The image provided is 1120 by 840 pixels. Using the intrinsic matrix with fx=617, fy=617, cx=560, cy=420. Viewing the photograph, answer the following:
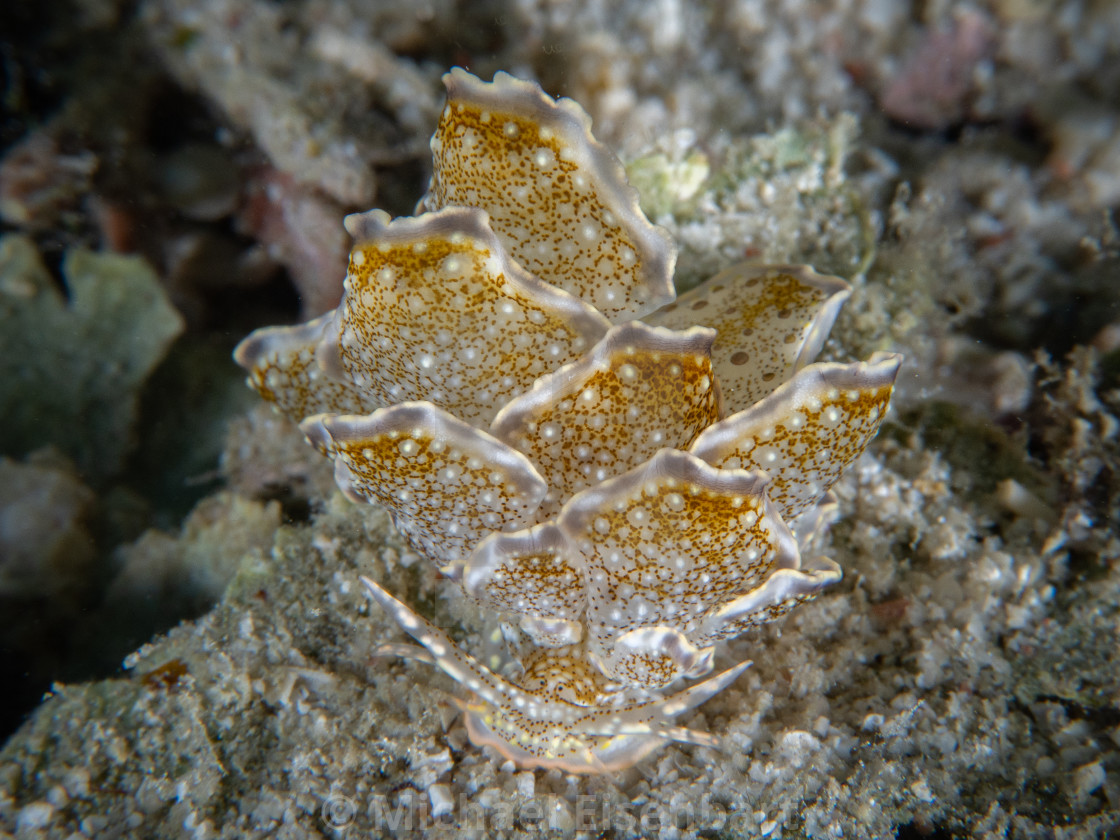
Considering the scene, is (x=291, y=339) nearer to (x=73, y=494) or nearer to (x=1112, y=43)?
(x=73, y=494)

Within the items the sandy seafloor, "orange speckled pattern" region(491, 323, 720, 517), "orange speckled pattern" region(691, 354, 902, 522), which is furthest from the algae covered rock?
"orange speckled pattern" region(691, 354, 902, 522)

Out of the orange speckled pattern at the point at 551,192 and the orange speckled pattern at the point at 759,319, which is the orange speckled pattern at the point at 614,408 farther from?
the orange speckled pattern at the point at 551,192

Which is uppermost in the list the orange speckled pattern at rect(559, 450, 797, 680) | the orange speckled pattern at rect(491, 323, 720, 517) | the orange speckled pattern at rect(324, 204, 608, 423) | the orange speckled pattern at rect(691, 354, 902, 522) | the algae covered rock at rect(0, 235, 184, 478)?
the algae covered rock at rect(0, 235, 184, 478)

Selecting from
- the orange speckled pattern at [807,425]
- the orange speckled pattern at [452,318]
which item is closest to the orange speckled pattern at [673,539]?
the orange speckled pattern at [807,425]

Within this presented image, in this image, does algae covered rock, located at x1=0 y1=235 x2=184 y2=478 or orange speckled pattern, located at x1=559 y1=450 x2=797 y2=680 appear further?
algae covered rock, located at x1=0 y1=235 x2=184 y2=478

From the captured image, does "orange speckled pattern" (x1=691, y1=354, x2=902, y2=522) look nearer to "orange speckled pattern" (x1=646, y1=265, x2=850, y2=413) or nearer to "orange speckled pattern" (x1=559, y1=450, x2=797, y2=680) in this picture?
"orange speckled pattern" (x1=559, y1=450, x2=797, y2=680)

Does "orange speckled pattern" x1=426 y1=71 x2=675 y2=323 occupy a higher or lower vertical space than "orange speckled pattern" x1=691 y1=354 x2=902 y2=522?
higher

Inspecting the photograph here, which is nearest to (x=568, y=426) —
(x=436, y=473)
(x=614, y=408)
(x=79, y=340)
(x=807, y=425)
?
(x=614, y=408)

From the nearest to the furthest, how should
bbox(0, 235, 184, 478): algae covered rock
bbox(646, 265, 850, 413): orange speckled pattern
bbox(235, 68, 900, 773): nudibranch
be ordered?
bbox(235, 68, 900, 773): nudibranch, bbox(646, 265, 850, 413): orange speckled pattern, bbox(0, 235, 184, 478): algae covered rock
